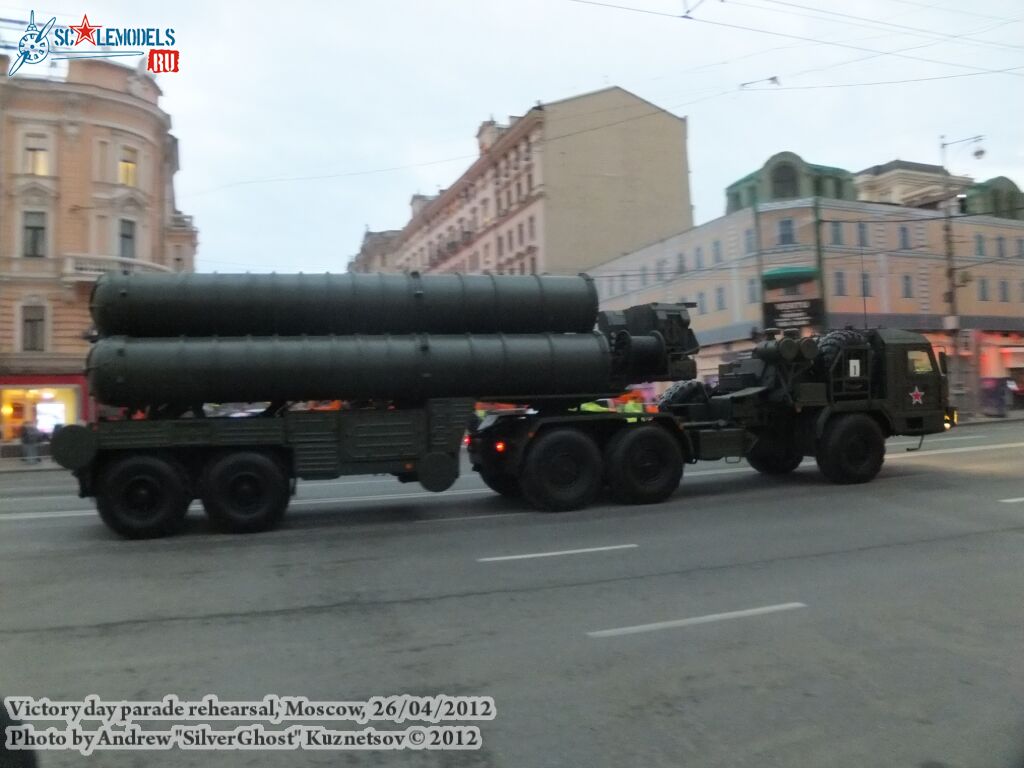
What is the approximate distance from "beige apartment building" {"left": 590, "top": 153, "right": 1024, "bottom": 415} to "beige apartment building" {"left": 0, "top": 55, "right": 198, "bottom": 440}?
79.3ft

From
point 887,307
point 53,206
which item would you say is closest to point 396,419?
point 53,206

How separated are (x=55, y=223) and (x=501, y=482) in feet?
88.6

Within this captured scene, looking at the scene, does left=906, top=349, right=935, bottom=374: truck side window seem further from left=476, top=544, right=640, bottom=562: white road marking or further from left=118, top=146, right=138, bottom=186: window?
left=118, top=146, right=138, bottom=186: window

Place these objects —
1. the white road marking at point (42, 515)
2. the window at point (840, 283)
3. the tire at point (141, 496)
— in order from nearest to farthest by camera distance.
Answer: the tire at point (141, 496) → the white road marking at point (42, 515) → the window at point (840, 283)

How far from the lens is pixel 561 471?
11328mm

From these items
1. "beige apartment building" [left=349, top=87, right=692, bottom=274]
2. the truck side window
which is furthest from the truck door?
"beige apartment building" [left=349, top=87, right=692, bottom=274]

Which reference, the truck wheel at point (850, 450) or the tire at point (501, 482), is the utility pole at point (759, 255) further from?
the tire at point (501, 482)

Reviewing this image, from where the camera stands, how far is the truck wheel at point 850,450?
1288cm

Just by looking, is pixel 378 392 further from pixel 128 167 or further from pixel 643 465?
pixel 128 167

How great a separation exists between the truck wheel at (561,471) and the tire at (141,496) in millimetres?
4587

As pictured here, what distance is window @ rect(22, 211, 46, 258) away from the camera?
31094 mm

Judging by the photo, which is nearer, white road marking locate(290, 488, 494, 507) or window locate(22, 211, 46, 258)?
white road marking locate(290, 488, 494, 507)

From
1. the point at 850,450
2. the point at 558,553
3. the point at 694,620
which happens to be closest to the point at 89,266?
the point at 558,553

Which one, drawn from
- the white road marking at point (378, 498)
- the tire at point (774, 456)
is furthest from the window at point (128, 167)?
the tire at point (774, 456)
